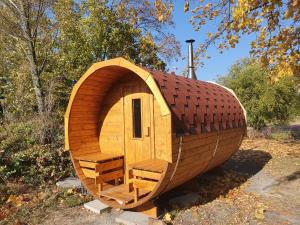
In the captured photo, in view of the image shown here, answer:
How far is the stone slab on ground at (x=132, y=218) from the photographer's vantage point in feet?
17.3

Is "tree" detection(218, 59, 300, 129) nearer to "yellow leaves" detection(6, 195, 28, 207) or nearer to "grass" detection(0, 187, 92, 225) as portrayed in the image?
"grass" detection(0, 187, 92, 225)

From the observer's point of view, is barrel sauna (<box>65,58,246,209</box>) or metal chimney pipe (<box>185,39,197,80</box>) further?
metal chimney pipe (<box>185,39,197,80</box>)

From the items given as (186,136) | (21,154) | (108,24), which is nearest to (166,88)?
(186,136)

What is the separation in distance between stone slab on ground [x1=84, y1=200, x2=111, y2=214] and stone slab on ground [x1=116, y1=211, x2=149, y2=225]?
1.74ft

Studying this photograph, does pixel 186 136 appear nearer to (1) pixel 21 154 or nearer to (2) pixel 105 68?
(2) pixel 105 68

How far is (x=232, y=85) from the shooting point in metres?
18.4

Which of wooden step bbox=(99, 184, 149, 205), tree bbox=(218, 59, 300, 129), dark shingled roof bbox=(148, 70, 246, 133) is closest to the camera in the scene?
dark shingled roof bbox=(148, 70, 246, 133)

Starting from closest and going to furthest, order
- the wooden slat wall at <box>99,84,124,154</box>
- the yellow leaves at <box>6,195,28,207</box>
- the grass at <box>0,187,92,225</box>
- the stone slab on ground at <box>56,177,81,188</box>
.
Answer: the grass at <box>0,187,92,225</box>, the yellow leaves at <box>6,195,28,207</box>, the wooden slat wall at <box>99,84,124,154</box>, the stone slab on ground at <box>56,177,81,188</box>

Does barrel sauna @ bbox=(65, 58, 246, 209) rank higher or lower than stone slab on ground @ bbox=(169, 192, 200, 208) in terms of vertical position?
higher

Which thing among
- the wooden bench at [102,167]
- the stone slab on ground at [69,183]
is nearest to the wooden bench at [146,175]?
the wooden bench at [102,167]

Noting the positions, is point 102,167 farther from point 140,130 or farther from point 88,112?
point 88,112

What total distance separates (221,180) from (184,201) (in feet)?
7.98

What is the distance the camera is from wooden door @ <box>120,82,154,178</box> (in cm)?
637

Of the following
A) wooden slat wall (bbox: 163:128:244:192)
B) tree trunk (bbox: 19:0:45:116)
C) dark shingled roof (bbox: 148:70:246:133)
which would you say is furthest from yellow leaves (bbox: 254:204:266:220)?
tree trunk (bbox: 19:0:45:116)
